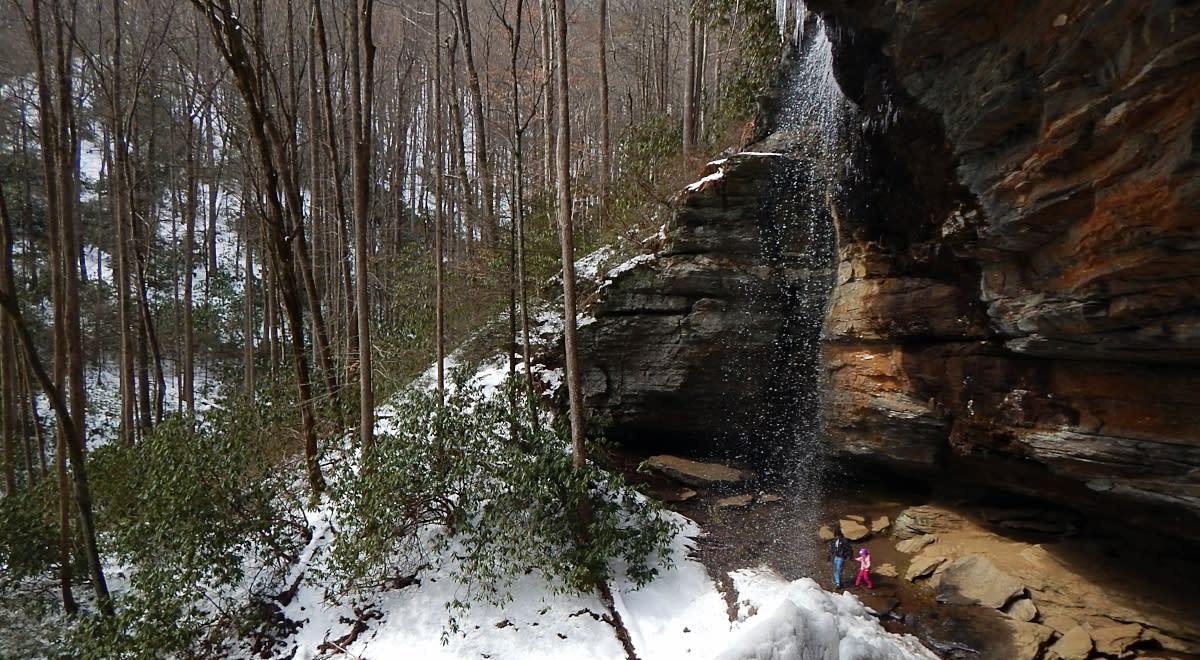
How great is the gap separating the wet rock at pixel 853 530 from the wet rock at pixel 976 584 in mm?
1095

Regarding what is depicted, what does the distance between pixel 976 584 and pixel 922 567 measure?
56cm

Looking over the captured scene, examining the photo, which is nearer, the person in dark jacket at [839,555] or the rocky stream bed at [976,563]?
the rocky stream bed at [976,563]

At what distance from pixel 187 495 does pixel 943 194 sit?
8768 mm

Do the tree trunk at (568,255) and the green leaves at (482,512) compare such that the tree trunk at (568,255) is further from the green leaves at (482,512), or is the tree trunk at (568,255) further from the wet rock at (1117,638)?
the wet rock at (1117,638)

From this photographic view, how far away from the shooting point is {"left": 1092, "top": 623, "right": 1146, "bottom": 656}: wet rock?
466 centimetres

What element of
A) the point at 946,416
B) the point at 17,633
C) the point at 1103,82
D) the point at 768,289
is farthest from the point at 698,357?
the point at 17,633

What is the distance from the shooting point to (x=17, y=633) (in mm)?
5863

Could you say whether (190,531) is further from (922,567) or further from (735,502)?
(922,567)

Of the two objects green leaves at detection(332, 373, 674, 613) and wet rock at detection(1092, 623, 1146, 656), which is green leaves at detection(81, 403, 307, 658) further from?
wet rock at detection(1092, 623, 1146, 656)

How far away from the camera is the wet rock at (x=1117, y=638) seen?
15.3 feet

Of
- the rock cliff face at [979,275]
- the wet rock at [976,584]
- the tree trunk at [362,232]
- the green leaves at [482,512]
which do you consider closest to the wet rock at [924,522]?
the rock cliff face at [979,275]

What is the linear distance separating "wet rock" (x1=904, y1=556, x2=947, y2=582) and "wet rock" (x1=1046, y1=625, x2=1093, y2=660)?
51.2 inches

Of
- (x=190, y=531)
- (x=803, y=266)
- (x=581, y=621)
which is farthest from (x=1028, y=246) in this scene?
(x=190, y=531)

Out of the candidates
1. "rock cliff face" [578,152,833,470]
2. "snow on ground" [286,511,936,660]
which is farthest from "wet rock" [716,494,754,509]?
"snow on ground" [286,511,936,660]
